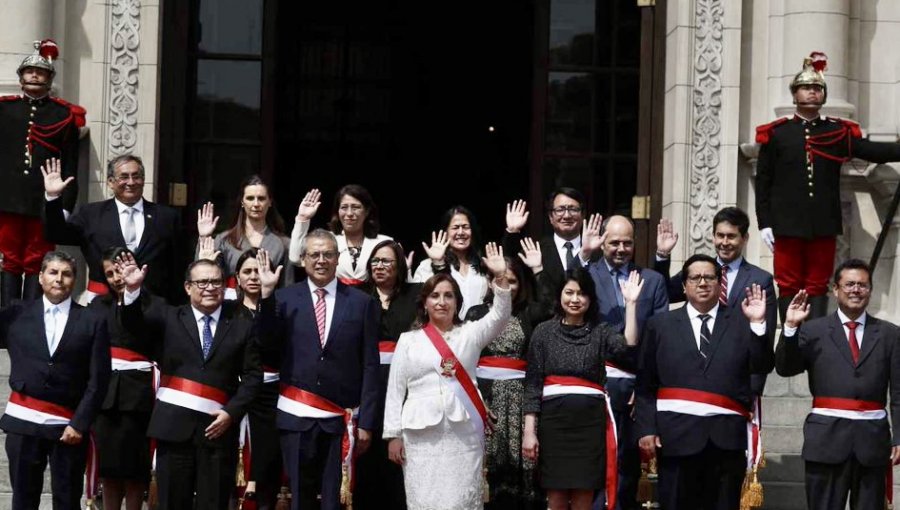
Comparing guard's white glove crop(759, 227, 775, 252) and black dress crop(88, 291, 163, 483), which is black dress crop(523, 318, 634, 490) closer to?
black dress crop(88, 291, 163, 483)

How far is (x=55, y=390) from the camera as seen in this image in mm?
10523

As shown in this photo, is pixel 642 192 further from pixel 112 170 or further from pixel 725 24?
pixel 112 170

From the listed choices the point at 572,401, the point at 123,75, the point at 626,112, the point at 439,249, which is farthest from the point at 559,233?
the point at 123,75

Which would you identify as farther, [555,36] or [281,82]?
[281,82]

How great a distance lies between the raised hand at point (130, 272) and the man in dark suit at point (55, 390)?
0.97 feet

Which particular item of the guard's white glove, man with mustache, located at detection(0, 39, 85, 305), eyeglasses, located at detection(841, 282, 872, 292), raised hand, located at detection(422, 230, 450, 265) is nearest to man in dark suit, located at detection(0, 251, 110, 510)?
raised hand, located at detection(422, 230, 450, 265)

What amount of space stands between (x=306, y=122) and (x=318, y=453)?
1008 cm

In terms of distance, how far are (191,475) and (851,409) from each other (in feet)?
12.4

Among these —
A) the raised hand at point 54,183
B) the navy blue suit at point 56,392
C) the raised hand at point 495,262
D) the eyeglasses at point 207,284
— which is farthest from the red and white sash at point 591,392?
the raised hand at point 54,183

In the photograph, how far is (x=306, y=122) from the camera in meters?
20.2

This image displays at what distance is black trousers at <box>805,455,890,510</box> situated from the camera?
10516 millimetres

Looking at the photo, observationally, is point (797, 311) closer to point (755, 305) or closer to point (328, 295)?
point (755, 305)

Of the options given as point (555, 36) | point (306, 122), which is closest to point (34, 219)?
point (555, 36)

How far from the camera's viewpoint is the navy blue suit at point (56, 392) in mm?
10461
